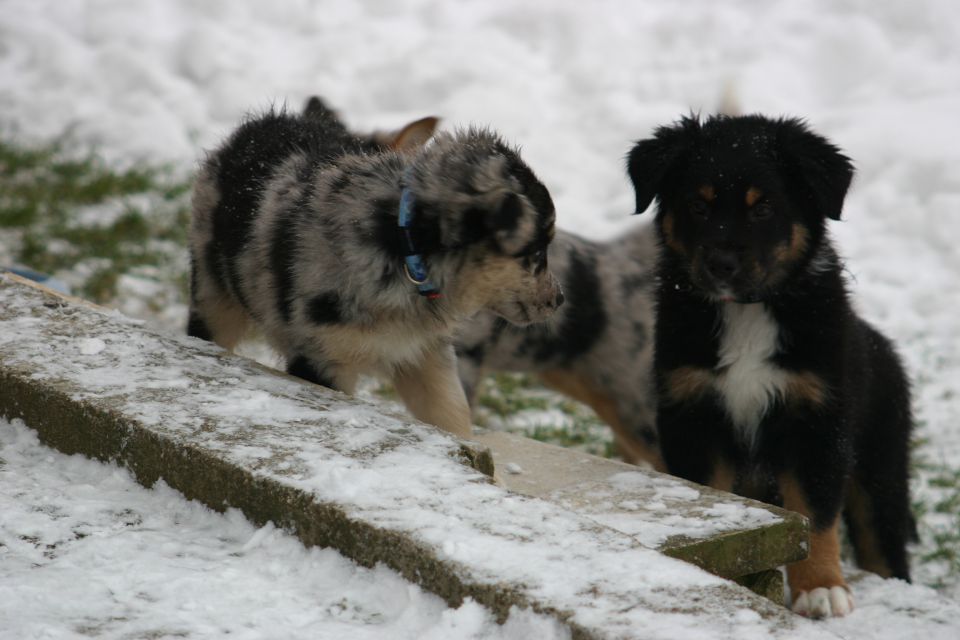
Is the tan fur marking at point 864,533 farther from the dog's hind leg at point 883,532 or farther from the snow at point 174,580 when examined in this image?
the snow at point 174,580

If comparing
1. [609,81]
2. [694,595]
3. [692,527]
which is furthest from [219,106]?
[694,595]

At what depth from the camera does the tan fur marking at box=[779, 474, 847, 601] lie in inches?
147

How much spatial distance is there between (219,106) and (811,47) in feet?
14.8

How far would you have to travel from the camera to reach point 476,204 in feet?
12.1

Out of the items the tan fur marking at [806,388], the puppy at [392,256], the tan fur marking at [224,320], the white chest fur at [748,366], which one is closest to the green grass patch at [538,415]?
the tan fur marking at [224,320]

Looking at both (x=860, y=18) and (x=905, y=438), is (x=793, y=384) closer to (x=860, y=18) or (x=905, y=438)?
(x=905, y=438)

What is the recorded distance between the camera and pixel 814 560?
3758 mm

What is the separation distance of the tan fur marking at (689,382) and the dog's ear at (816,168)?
23.8 inches

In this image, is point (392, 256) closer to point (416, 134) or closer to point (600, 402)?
point (416, 134)

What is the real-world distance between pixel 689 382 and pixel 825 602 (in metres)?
0.78

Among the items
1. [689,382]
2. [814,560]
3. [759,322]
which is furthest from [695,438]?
[814,560]

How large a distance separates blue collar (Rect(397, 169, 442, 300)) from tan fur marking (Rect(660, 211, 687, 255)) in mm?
791

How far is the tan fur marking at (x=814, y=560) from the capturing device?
12.2 feet

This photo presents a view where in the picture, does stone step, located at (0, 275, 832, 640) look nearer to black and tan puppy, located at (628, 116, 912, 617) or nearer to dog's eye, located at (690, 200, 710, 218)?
black and tan puppy, located at (628, 116, 912, 617)
